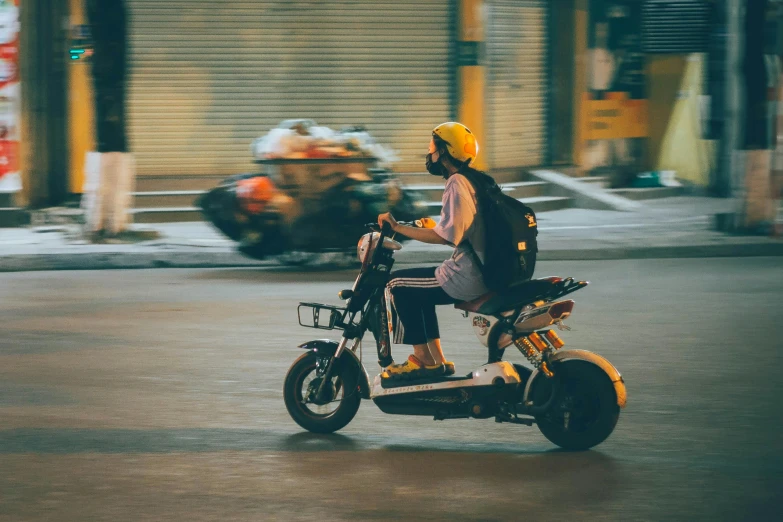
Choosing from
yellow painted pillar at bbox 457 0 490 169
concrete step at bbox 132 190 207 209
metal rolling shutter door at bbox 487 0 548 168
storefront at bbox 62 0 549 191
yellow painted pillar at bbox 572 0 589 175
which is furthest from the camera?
yellow painted pillar at bbox 572 0 589 175

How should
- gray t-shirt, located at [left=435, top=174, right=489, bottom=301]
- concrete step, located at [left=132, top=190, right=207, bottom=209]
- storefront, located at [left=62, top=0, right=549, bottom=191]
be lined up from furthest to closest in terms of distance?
storefront, located at [left=62, top=0, right=549, bottom=191] < concrete step, located at [left=132, top=190, right=207, bottom=209] < gray t-shirt, located at [left=435, top=174, right=489, bottom=301]

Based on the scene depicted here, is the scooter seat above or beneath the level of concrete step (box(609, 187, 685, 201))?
above

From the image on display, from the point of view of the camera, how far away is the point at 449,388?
641cm

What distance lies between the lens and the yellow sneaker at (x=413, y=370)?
256 inches

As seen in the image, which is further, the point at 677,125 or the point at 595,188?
the point at 677,125

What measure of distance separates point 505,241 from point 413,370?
2.62 ft

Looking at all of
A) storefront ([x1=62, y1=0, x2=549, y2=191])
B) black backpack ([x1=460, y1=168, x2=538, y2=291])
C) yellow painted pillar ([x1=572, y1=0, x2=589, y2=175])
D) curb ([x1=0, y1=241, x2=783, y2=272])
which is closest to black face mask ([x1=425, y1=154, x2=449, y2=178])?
black backpack ([x1=460, y1=168, x2=538, y2=291])

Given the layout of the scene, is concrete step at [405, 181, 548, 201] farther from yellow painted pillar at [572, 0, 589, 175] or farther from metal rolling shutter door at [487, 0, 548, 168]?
yellow painted pillar at [572, 0, 589, 175]

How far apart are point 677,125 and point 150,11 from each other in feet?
28.8

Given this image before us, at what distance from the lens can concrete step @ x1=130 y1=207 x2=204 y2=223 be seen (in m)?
18.1

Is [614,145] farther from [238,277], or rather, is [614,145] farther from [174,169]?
[238,277]

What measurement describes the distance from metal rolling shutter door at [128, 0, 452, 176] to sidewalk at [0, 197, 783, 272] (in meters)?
1.86

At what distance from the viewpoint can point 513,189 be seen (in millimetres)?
19641

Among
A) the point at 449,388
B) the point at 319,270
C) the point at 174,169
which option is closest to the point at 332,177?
the point at 319,270
